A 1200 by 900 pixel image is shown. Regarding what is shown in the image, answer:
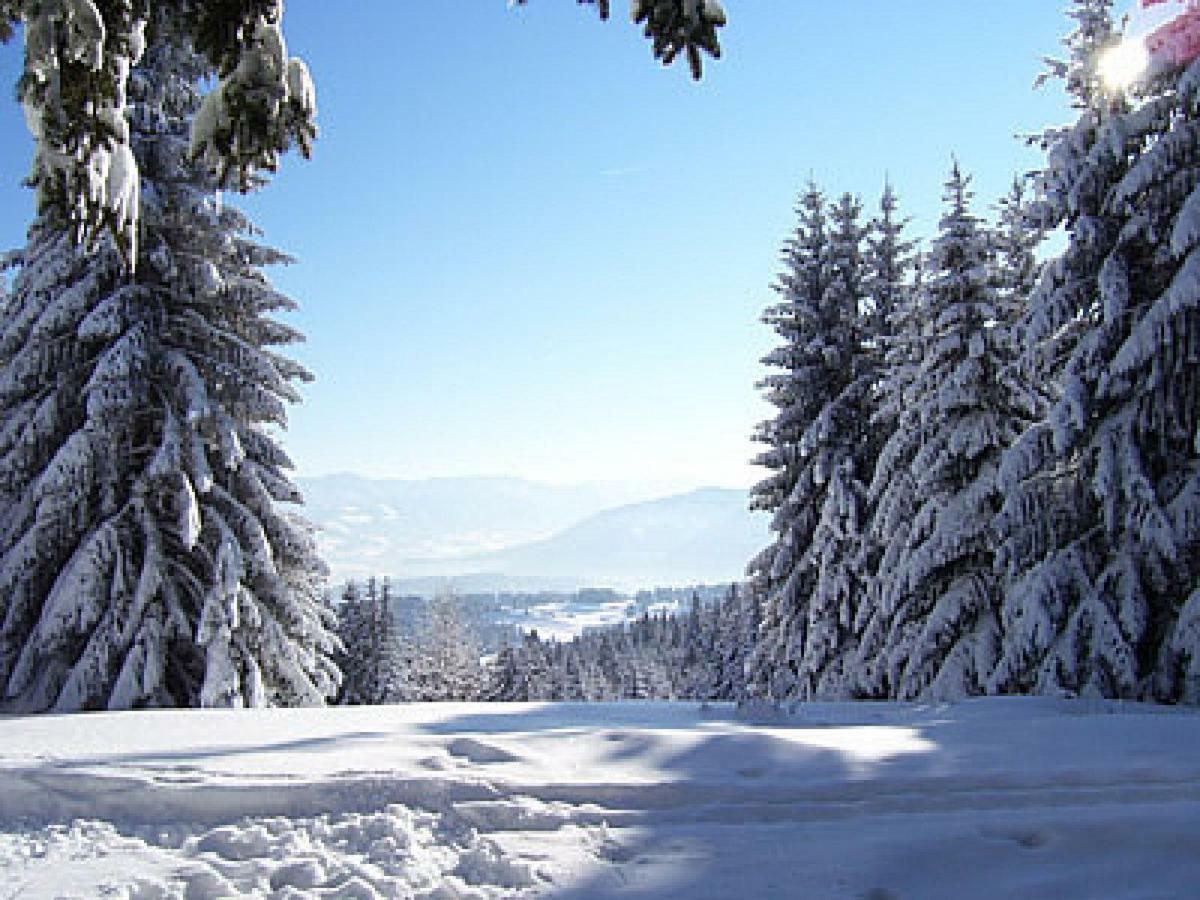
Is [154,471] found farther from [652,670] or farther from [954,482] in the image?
[652,670]

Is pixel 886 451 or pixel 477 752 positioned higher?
pixel 886 451

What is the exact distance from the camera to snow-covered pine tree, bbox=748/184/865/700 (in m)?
18.7

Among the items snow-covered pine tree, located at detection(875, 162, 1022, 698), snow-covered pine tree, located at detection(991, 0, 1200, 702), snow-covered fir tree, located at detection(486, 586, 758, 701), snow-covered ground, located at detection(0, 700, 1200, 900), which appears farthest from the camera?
snow-covered fir tree, located at detection(486, 586, 758, 701)

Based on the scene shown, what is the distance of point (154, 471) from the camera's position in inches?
469

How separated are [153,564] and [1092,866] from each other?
39.8 feet

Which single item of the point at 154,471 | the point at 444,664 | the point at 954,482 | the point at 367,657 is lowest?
the point at 444,664

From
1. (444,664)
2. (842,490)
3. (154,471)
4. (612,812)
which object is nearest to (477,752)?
(612,812)

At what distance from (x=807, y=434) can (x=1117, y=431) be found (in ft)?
27.3

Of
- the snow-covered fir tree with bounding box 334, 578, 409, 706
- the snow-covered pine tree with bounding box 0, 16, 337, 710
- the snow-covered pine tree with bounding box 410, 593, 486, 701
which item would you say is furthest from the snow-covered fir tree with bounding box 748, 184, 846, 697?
the snow-covered pine tree with bounding box 410, 593, 486, 701

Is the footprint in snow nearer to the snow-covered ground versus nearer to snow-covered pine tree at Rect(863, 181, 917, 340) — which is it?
the snow-covered ground

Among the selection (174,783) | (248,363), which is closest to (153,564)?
(248,363)

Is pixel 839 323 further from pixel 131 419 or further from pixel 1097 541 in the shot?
pixel 131 419

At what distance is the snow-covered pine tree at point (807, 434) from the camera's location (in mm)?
18719

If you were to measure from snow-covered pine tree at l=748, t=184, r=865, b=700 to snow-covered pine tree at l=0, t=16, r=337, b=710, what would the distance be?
35.5ft
